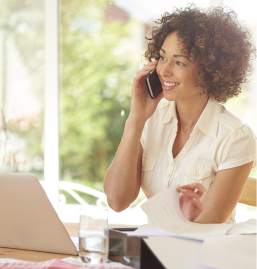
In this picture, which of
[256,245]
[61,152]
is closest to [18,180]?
[256,245]

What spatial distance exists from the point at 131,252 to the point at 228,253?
0.65 ft

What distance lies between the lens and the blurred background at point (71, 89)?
274 centimetres

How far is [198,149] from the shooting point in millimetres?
1371

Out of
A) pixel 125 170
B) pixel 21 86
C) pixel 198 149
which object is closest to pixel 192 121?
pixel 198 149

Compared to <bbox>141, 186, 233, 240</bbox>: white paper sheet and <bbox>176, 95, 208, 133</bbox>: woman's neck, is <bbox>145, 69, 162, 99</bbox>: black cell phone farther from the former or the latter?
<bbox>141, 186, 233, 240</bbox>: white paper sheet

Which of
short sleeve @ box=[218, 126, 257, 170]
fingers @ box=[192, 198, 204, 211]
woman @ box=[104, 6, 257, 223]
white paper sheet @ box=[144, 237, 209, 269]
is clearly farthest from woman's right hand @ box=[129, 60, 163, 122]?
white paper sheet @ box=[144, 237, 209, 269]

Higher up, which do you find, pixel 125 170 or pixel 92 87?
pixel 92 87

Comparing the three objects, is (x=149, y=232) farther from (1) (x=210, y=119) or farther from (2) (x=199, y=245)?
(1) (x=210, y=119)

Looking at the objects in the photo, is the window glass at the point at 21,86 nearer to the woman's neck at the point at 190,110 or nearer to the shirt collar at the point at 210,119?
the woman's neck at the point at 190,110

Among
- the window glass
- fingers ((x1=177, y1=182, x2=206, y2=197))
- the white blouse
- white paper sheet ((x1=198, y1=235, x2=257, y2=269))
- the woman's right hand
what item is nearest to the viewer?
white paper sheet ((x1=198, y1=235, x2=257, y2=269))

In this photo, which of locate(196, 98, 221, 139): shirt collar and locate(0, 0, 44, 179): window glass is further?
locate(0, 0, 44, 179): window glass

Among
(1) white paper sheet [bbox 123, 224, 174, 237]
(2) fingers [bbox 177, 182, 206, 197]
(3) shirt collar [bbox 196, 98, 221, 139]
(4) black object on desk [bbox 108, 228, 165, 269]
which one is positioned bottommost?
(4) black object on desk [bbox 108, 228, 165, 269]

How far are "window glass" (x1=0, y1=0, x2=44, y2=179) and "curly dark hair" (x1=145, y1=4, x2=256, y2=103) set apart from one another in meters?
1.71

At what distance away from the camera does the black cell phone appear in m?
1.43
